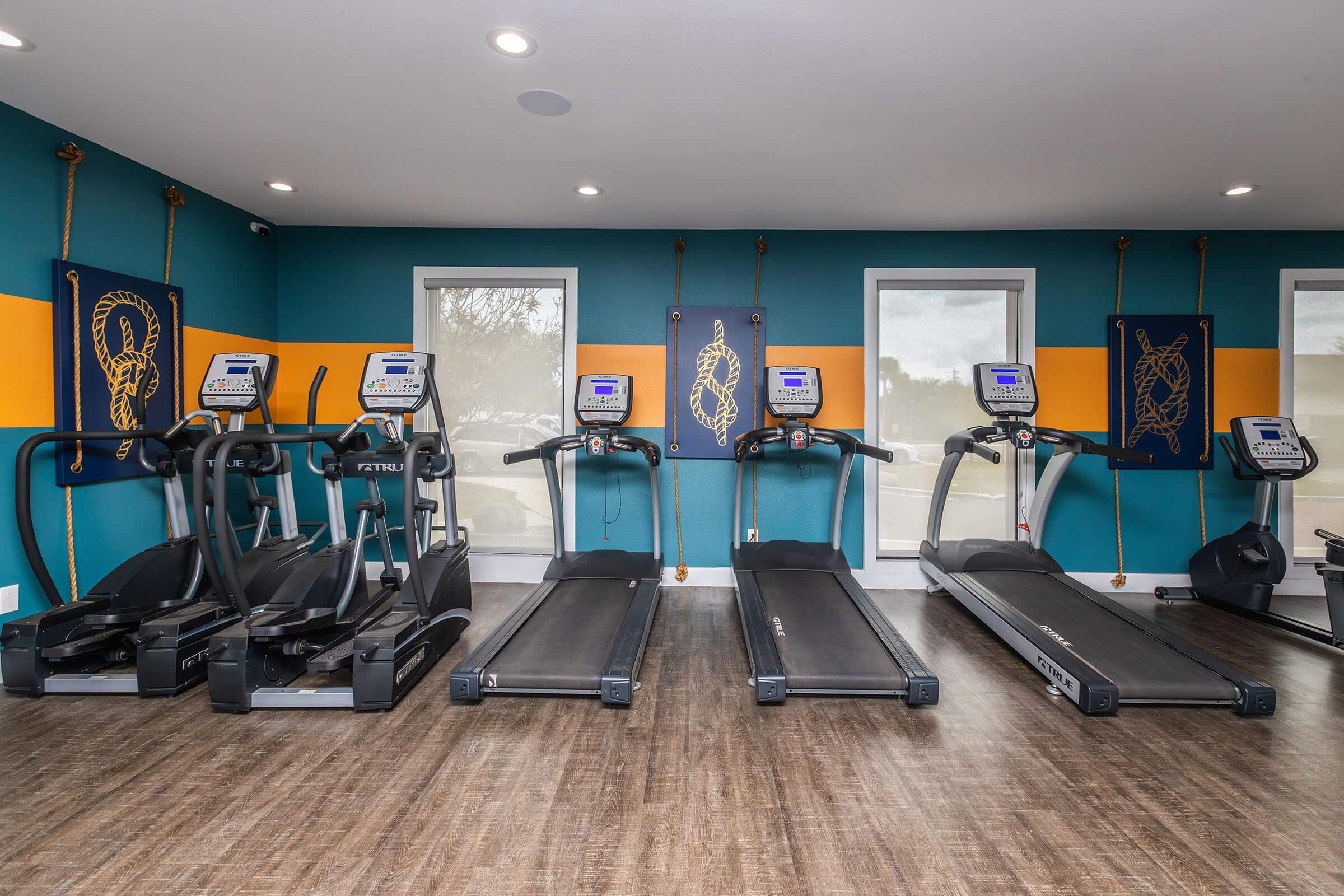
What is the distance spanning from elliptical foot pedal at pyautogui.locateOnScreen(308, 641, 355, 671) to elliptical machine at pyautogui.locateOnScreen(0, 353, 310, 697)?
64cm

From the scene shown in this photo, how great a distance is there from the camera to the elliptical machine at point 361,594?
253 centimetres

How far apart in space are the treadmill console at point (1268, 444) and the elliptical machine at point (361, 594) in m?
5.06

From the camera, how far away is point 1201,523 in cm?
435

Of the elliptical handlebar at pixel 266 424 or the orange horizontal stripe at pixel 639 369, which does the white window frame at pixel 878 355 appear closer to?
the orange horizontal stripe at pixel 639 369

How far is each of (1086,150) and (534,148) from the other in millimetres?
2946

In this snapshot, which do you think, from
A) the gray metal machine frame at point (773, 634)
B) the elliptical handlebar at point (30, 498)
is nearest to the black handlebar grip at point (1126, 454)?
the gray metal machine frame at point (773, 634)

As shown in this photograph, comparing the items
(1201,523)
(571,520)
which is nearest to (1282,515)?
(1201,523)

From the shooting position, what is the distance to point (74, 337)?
294 centimetres

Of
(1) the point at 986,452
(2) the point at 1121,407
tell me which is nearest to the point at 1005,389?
(1) the point at 986,452

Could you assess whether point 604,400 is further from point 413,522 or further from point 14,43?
point 14,43

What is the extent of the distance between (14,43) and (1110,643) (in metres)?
5.53

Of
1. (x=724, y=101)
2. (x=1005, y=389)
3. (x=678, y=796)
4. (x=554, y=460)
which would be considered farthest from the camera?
(x=554, y=460)

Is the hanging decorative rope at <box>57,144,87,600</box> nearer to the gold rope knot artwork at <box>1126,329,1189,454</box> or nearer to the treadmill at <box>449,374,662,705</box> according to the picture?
the treadmill at <box>449,374,662,705</box>

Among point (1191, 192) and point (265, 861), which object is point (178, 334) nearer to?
point (265, 861)
